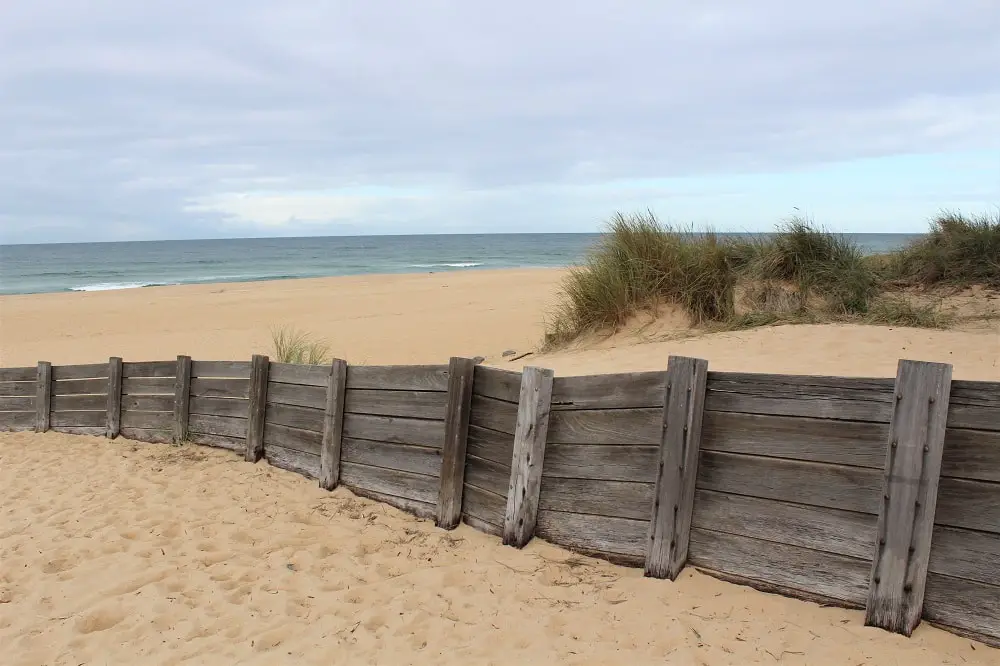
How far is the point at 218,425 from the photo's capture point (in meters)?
7.21

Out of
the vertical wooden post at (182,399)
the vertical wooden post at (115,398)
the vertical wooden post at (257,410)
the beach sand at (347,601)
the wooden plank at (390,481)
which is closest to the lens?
the beach sand at (347,601)

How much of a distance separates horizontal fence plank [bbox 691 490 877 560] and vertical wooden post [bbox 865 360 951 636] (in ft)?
0.37

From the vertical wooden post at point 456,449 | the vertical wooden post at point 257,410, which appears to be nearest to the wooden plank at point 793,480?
the vertical wooden post at point 456,449

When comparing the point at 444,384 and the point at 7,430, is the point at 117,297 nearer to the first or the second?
the point at 7,430

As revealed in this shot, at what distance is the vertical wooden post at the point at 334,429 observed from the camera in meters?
5.92

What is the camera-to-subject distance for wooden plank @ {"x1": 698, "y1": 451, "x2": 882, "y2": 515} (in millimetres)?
3498

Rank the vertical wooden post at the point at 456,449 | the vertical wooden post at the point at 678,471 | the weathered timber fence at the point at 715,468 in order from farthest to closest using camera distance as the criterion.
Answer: the vertical wooden post at the point at 456,449, the vertical wooden post at the point at 678,471, the weathered timber fence at the point at 715,468

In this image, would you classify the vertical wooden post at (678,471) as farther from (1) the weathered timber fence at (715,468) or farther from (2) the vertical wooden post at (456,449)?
(2) the vertical wooden post at (456,449)

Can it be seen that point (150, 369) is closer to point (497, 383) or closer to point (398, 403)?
point (398, 403)

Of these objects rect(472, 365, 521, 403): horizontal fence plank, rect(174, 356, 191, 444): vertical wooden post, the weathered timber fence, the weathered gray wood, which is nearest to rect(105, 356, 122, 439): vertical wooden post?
the weathered gray wood

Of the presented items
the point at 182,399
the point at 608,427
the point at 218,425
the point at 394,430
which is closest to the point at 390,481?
the point at 394,430

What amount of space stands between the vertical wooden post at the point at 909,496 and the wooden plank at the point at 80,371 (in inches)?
317

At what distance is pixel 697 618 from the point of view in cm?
360

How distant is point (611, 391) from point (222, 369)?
4411 millimetres
